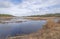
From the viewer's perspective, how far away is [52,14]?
207cm

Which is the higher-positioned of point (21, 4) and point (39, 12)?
point (21, 4)

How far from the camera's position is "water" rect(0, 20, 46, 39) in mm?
1989

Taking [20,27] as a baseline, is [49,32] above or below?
below

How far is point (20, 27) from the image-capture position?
2020 millimetres

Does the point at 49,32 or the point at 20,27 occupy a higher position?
the point at 20,27

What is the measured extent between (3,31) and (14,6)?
0.46m

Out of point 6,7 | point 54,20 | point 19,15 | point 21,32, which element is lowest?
point 21,32

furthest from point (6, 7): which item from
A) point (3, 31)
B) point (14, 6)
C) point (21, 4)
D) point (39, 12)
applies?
point (39, 12)

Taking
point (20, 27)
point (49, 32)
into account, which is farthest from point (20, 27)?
point (49, 32)

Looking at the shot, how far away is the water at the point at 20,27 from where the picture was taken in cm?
199

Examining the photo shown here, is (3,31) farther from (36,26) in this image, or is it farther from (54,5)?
(54,5)

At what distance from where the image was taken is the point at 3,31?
198 cm

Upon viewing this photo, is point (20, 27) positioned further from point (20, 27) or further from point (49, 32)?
point (49, 32)

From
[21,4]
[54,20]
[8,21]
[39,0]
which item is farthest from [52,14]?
[8,21]
